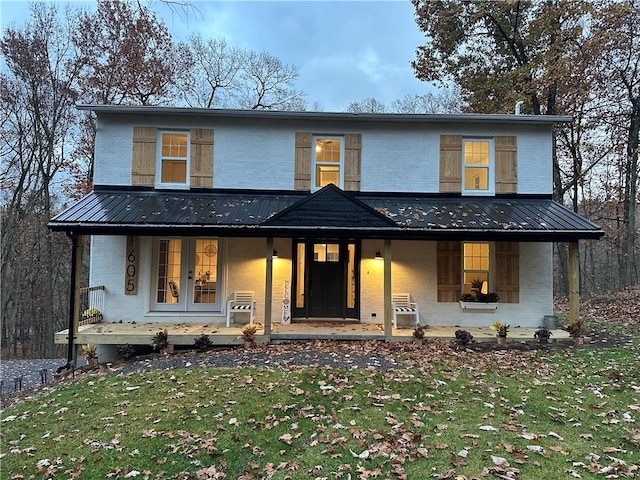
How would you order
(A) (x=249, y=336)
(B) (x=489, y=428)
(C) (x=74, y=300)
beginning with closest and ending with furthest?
(B) (x=489, y=428)
(A) (x=249, y=336)
(C) (x=74, y=300)

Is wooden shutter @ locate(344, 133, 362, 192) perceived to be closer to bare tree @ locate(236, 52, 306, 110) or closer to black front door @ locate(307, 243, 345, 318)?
black front door @ locate(307, 243, 345, 318)

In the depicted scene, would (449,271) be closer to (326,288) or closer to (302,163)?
(326,288)

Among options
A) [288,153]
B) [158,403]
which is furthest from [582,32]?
[158,403]

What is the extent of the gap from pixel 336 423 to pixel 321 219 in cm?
463

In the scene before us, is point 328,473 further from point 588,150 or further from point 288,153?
point 588,150

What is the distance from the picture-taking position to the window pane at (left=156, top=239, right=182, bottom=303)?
9.97m

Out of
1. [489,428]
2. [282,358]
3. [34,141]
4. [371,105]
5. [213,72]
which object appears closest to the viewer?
[489,428]

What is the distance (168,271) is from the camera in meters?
9.99

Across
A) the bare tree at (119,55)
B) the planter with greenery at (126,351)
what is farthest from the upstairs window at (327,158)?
the bare tree at (119,55)

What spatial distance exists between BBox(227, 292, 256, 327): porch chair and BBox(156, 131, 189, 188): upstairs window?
11.0 feet

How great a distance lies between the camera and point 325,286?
10.1 m

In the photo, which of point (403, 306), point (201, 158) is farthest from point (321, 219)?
point (201, 158)

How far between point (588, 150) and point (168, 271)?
65.1 feet

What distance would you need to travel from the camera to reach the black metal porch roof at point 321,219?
330 inches
